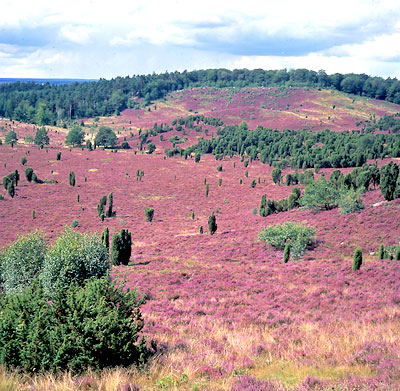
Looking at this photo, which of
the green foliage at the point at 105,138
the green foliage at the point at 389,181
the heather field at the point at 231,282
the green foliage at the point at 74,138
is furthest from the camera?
the green foliage at the point at 105,138

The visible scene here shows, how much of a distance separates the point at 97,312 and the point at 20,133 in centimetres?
14347

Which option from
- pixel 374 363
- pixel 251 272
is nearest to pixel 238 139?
pixel 251 272

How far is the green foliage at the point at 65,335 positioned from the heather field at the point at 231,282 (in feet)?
1.30

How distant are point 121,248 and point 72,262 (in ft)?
50.9

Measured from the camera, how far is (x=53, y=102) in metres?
190

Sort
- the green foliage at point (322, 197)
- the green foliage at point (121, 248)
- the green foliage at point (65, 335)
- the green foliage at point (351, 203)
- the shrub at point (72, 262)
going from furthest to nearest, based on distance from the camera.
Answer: the green foliage at point (322, 197) → the green foliage at point (351, 203) → the green foliage at point (121, 248) → the shrub at point (72, 262) → the green foliage at point (65, 335)

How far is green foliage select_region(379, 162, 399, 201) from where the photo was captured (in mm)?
39656

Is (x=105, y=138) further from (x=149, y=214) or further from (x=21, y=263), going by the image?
(x=21, y=263)

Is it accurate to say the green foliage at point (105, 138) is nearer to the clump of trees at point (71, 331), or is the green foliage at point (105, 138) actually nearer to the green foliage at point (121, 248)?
the green foliage at point (121, 248)

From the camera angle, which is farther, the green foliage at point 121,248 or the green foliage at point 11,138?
the green foliage at point 11,138

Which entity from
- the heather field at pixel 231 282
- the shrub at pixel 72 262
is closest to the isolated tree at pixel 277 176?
the heather field at pixel 231 282

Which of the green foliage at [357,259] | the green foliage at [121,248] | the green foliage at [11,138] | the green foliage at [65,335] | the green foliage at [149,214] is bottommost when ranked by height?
the green foliage at [149,214]

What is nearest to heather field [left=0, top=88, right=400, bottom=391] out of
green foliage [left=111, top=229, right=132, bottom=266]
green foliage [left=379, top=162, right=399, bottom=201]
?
green foliage [left=379, top=162, right=399, bottom=201]

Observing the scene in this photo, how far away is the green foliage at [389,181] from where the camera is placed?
130 feet
